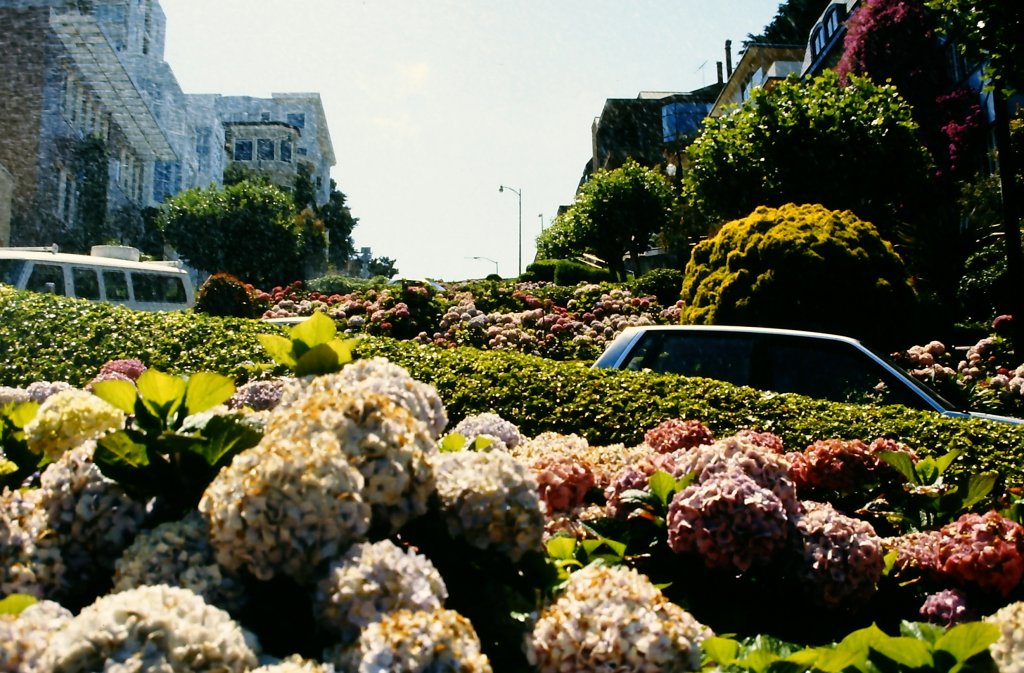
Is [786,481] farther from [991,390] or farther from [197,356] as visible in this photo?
[991,390]

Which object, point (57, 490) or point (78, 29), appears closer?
point (57, 490)

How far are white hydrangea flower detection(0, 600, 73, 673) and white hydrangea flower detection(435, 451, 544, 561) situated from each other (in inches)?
29.3

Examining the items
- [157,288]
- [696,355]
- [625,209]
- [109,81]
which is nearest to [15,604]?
[696,355]

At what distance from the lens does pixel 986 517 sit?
2.72 metres

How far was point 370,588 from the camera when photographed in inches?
62.0

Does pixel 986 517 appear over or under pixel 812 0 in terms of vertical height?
under

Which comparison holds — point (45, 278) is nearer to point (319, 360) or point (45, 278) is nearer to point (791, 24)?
point (319, 360)

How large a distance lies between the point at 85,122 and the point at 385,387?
52.1m

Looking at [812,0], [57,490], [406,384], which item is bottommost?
[57,490]

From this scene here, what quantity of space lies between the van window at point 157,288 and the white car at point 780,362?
17035mm

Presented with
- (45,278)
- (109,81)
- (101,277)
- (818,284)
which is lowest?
(818,284)

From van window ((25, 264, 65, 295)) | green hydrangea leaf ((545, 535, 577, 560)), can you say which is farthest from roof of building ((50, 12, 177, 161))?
green hydrangea leaf ((545, 535, 577, 560))

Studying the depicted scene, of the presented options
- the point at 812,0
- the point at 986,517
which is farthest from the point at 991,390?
the point at 812,0

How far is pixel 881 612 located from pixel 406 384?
1.70m
